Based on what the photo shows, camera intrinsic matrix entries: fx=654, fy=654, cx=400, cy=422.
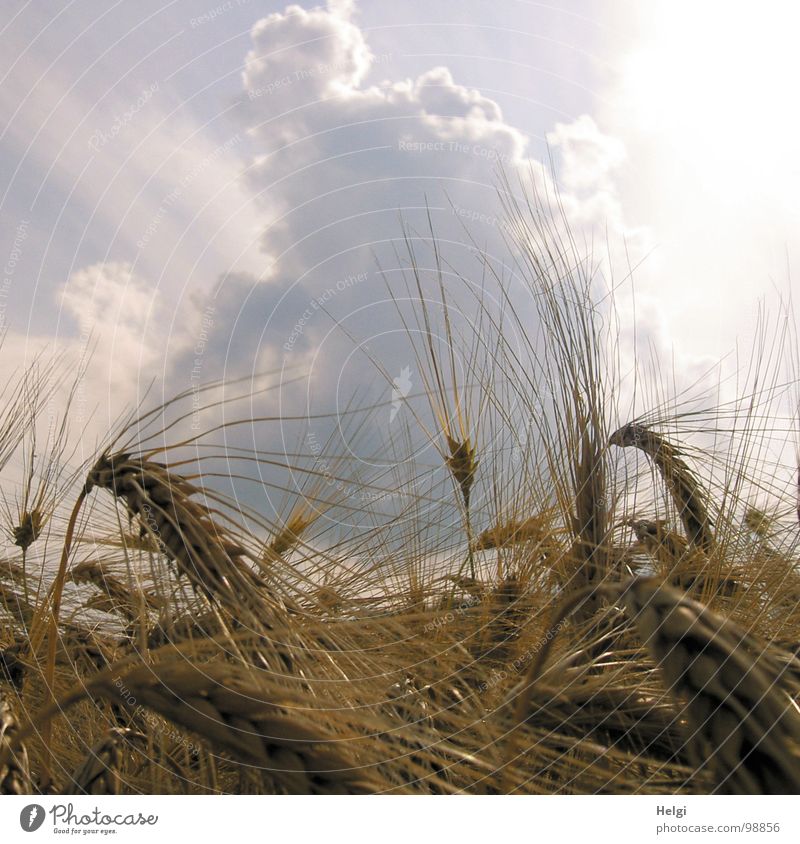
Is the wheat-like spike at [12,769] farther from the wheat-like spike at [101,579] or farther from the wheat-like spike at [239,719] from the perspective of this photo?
the wheat-like spike at [101,579]

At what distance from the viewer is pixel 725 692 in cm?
39

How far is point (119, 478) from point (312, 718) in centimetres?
40

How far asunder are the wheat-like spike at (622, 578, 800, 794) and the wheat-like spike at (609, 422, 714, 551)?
0.73 metres

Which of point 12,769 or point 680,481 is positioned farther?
point 680,481

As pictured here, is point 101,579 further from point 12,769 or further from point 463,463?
point 463,463

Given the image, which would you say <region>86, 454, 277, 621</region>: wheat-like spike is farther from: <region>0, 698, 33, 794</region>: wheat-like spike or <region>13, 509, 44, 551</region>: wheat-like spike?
<region>13, 509, 44, 551</region>: wheat-like spike

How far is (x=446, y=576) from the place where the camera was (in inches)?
40.8

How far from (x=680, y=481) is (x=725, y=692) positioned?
0.85 meters

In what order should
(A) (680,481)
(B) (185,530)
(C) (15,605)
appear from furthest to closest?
1. (A) (680,481)
2. (C) (15,605)
3. (B) (185,530)

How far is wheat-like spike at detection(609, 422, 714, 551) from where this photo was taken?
1.12 metres
